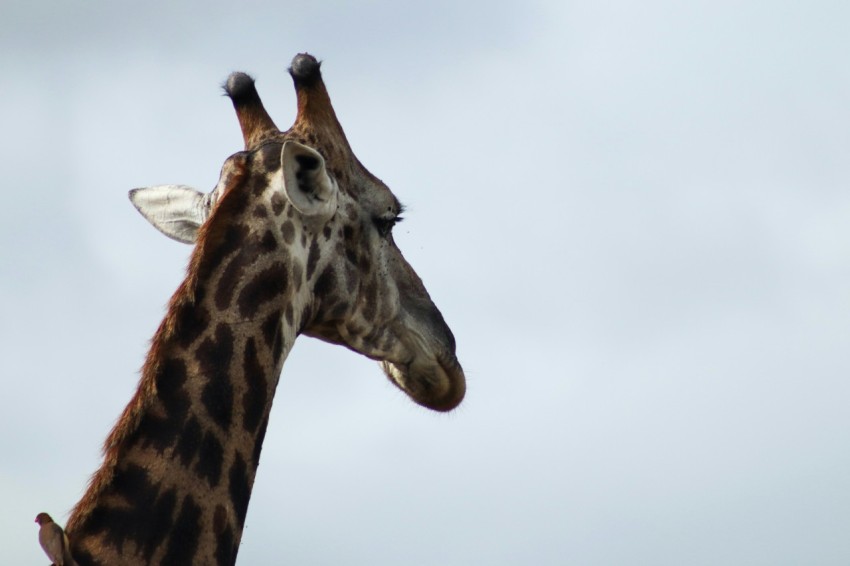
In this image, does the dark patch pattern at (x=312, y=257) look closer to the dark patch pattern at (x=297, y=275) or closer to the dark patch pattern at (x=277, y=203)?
the dark patch pattern at (x=297, y=275)

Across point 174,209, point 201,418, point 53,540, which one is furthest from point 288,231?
point 53,540

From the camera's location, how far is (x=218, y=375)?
7793 mm

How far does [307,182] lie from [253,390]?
1.35m

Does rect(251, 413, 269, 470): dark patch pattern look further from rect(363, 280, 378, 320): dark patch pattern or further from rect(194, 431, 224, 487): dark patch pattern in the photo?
rect(363, 280, 378, 320): dark patch pattern

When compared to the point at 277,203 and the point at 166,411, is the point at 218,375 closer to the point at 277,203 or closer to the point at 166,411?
the point at 166,411

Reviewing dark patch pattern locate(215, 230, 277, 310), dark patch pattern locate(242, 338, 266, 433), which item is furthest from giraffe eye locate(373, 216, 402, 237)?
dark patch pattern locate(242, 338, 266, 433)

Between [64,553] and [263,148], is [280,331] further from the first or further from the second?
[64,553]

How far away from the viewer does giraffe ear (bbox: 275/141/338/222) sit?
8.23 meters

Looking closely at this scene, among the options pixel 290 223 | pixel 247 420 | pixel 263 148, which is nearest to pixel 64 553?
pixel 247 420

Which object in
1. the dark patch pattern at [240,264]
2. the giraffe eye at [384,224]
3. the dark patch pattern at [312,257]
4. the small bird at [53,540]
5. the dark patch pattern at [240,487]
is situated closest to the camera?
the small bird at [53,540]

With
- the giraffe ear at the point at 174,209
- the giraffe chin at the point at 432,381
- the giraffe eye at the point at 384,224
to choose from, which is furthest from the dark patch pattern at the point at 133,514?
the giraffe chin at the point at 432,381

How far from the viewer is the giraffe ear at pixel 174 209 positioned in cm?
1000

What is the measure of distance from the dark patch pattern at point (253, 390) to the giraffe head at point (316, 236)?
244 millimetres

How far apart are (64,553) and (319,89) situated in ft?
14.0
